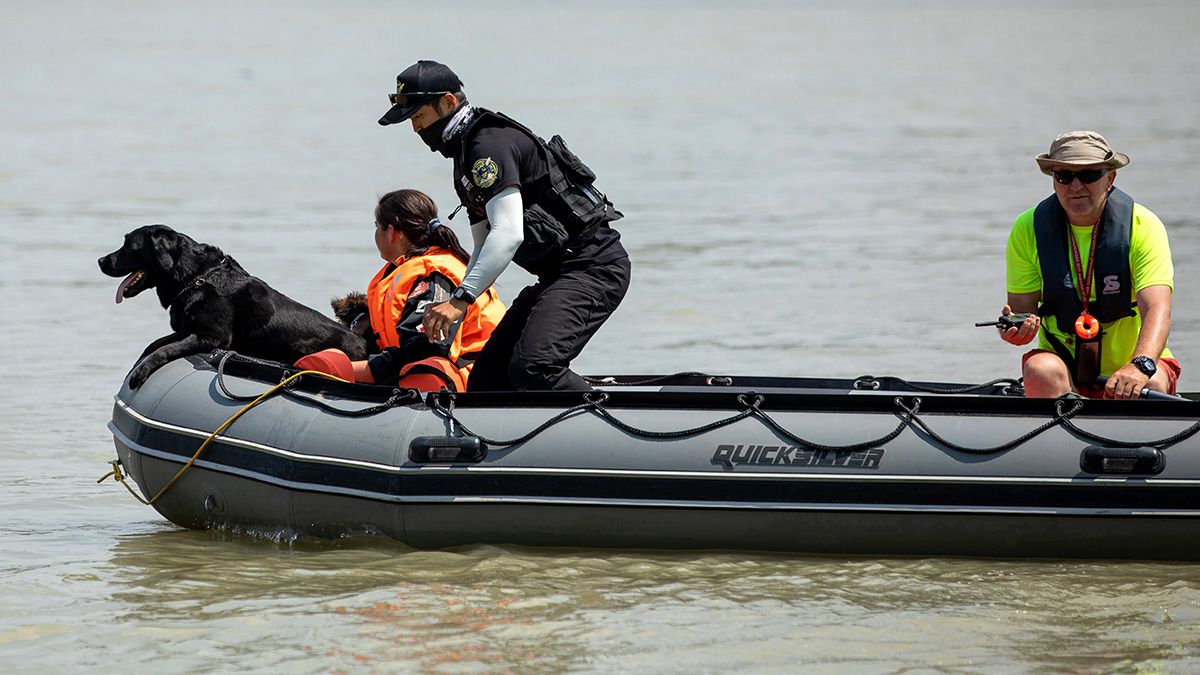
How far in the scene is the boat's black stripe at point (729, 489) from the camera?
546 cm

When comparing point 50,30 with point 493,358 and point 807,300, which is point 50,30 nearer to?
point 807,300

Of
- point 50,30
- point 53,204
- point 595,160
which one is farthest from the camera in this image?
point 50,30

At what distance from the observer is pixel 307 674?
15.9 ft

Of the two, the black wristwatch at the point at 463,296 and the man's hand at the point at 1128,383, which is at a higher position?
the black wristwatch at the point at 463,296

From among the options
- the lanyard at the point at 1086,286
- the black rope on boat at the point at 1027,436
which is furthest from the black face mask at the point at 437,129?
the lanyard at the point at 1086,286

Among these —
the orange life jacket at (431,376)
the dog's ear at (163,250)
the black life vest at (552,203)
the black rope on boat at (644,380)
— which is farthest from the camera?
the black rope on boat at (644,380)

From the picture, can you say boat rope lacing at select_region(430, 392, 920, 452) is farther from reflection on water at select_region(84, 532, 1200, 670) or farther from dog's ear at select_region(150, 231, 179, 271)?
dog's ear at select_region(150, 231, 179, 271)

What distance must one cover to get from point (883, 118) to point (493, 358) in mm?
23066

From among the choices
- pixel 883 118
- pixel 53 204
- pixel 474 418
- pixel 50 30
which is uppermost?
pixel 50 30

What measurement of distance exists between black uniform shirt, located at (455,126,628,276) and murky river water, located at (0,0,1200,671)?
1.07 metres

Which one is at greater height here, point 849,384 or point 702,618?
point 849,384

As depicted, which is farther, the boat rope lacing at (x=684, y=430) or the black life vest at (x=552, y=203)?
the black life vest at (x=552, y=203)

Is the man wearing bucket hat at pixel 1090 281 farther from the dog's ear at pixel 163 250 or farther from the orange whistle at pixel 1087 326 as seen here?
the dog's ear at pixel 163 250

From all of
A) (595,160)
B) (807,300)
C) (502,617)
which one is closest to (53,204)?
(595,160)
